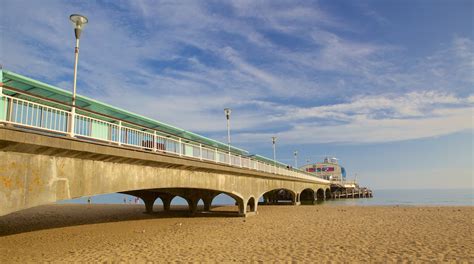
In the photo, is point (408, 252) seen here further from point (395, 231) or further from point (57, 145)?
point (57, 145)

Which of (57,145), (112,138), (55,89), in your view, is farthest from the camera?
(55,89)

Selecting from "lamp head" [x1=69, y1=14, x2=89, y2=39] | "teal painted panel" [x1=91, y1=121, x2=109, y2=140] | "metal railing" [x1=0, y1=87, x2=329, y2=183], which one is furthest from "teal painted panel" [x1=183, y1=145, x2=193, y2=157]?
"lamp head" [x1=69, y1=14, x2=89, y2=39]

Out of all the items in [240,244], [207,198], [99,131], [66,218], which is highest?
[99,131]

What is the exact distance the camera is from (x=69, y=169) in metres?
9.54

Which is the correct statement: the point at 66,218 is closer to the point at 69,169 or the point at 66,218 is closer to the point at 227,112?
the point at 227,112

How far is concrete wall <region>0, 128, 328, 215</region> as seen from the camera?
789 cm

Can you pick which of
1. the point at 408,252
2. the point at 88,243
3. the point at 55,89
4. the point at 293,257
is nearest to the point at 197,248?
the point at 293,257

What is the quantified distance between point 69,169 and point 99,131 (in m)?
2.04

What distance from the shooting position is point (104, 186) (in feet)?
35.2

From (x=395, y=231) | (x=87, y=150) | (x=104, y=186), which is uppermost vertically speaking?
(x=87, y=150)

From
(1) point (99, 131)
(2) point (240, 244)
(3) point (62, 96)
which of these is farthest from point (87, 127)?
(2) point (240, 244)

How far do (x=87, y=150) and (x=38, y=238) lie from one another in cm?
741

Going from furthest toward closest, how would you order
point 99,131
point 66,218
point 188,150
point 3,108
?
point 66,218
point 188,150
point 99,131
point 3,108

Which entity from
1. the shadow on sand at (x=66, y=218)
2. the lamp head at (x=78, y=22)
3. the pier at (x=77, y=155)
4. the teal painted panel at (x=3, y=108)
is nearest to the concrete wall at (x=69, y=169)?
the pier at (x=77, y=155)
